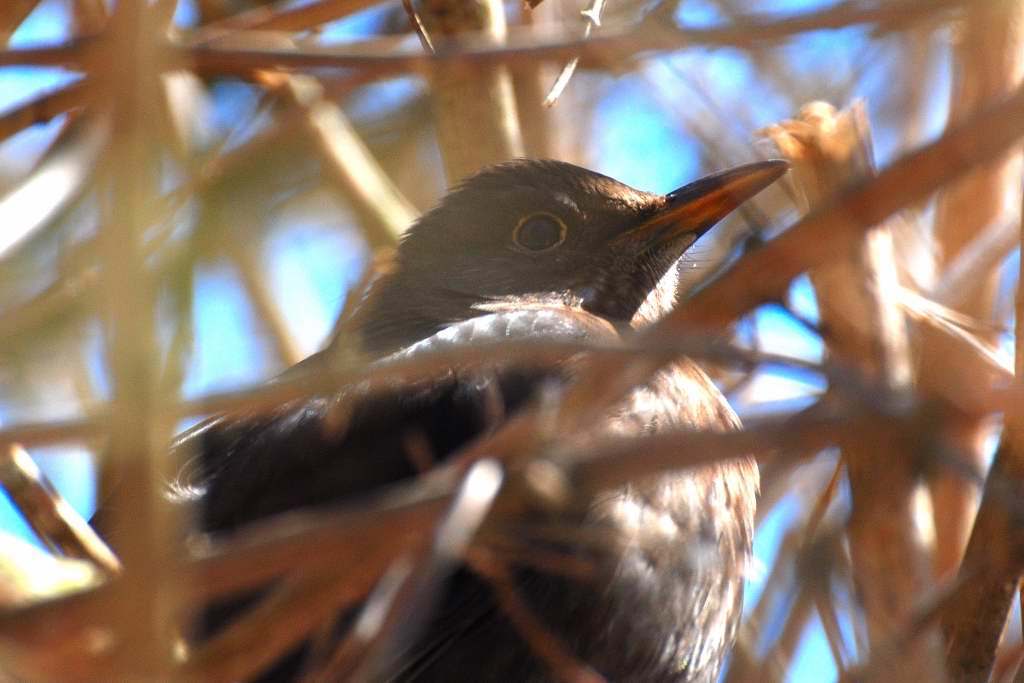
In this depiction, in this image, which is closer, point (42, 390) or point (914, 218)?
point (42, 390)

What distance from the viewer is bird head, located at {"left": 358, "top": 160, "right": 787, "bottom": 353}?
4535 mm

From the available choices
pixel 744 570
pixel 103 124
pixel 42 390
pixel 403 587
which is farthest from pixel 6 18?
pixel 744 570

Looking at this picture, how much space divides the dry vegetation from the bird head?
7.7 inches

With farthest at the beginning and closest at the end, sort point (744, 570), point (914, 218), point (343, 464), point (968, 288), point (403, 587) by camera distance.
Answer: point (914, 218) → point (968, 288) → point (744, 570) → point (343, 464) → point (403, 587)

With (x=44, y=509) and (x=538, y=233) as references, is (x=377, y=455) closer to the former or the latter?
(x=44, y=509)

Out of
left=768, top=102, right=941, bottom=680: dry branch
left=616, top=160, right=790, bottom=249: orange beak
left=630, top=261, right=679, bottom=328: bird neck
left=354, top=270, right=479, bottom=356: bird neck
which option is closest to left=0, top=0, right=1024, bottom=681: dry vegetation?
left=768, top=102, right=941, bottom=680: dry branch

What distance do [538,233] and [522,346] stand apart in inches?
114

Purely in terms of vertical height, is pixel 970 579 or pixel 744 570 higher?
pixel 970 579

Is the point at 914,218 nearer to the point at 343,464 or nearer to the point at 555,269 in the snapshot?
the point at 555,269

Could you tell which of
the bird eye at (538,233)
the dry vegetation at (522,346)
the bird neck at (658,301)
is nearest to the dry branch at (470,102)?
the dry vegetation at (522,346)

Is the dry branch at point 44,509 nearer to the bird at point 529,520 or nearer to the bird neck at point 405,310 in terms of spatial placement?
the bird at point 529,520

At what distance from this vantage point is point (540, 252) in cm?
466

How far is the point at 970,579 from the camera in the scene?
7.90ft

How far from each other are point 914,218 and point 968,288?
387 millimetres
